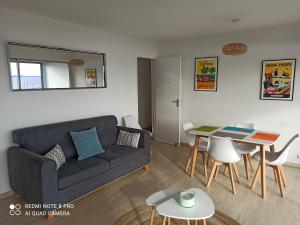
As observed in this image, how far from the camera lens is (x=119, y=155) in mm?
3283

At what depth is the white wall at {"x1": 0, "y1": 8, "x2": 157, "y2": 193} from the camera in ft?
9.36

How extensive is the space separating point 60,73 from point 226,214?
2924 mm

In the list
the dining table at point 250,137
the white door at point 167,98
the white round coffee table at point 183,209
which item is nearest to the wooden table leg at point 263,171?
the dining table at point 250,137

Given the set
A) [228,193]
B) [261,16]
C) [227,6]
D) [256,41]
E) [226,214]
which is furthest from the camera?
[256,41]

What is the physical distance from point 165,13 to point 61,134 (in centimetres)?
219

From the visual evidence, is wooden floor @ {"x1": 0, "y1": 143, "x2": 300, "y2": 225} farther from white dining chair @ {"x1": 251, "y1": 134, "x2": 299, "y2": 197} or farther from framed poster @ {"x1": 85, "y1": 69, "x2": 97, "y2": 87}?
framed poster @ {"x1": 85, "y1": 69, "x2": 97, "y2": 87}

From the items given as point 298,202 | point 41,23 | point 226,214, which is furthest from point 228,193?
point 41,23

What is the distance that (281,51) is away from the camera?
3.84 m

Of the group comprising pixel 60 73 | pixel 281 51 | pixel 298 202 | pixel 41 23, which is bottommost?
pixel 298 202

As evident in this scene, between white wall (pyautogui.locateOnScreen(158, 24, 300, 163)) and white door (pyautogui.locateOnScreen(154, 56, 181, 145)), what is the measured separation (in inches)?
7.1

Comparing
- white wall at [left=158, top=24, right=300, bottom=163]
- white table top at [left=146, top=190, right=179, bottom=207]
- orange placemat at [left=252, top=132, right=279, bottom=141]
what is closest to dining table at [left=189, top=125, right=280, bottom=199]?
orange placemat at [left=252, top=132, right=279, bottom=141]

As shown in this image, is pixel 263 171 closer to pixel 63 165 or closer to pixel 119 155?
pixel 119 155

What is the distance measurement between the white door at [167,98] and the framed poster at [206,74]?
0.38 m

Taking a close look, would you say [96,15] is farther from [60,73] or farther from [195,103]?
[195,103]
